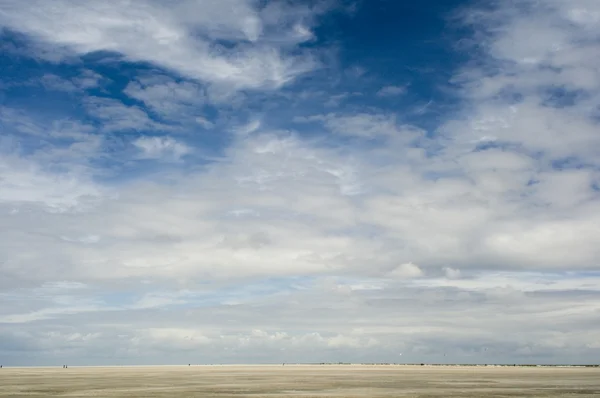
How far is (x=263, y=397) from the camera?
5634 centimetres

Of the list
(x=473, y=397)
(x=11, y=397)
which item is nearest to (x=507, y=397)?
(x=473, y=397)

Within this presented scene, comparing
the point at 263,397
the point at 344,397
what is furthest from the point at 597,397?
the point at 263,397

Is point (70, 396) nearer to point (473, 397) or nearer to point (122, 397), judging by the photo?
point (122, 397)

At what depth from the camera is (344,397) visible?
55.6 m

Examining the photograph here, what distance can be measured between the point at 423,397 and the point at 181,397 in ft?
78.8

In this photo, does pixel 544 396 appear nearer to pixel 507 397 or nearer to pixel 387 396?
pixel 507 397

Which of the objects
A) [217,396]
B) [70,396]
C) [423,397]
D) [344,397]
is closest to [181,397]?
[217,396]

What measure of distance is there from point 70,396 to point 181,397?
12.2 m

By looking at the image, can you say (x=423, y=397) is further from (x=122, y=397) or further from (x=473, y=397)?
(x=122, y=397)

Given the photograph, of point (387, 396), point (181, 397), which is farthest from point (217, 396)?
point (387, 396)

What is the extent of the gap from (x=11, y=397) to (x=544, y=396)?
53.6m

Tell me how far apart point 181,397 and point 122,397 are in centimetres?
571

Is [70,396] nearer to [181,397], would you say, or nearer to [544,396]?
[181,397]

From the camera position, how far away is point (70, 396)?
58000mm
